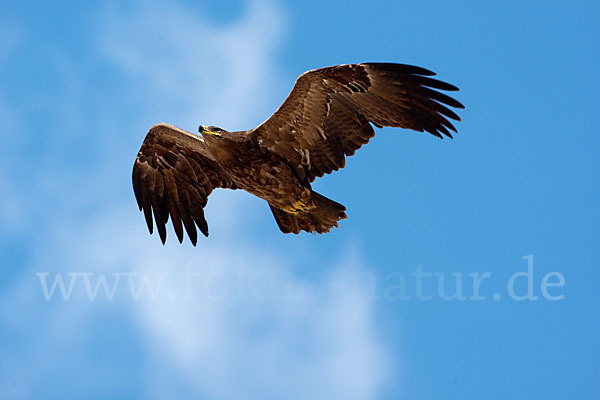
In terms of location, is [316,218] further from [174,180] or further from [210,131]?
[174,180]

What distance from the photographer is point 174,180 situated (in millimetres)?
12844

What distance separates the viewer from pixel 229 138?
11.2 metres

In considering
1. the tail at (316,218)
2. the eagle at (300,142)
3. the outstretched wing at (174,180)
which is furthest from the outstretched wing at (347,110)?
the outstretched wing at (174,180)

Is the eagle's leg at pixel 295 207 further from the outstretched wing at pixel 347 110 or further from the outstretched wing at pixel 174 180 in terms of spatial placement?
the outstretched wing at pixel 174 180

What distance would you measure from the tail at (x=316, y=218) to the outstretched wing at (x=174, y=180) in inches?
40.1

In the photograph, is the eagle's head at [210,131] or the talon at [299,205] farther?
the talon at [299,205]

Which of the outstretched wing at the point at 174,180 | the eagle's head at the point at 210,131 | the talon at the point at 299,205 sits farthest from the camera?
the outstretched wing at the point at 174,180

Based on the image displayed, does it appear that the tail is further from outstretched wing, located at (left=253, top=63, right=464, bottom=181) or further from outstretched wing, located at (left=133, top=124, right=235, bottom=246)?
outstretched wing, located at (left=133, top=124, right=235, bottom=246)

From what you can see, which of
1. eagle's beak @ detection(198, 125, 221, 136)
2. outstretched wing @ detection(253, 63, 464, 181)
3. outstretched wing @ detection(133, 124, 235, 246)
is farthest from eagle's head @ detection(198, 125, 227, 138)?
outstretched wing @ detection(133, 124, 235, 246)

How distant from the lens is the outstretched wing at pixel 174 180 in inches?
496

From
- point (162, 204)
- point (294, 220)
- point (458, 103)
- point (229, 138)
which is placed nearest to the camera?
point (458, 103)

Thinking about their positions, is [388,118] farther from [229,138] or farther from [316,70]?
[229,138]

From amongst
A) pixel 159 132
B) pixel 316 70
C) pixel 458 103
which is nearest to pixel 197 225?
pixel 159 132

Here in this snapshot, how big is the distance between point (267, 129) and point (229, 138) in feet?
1.70
